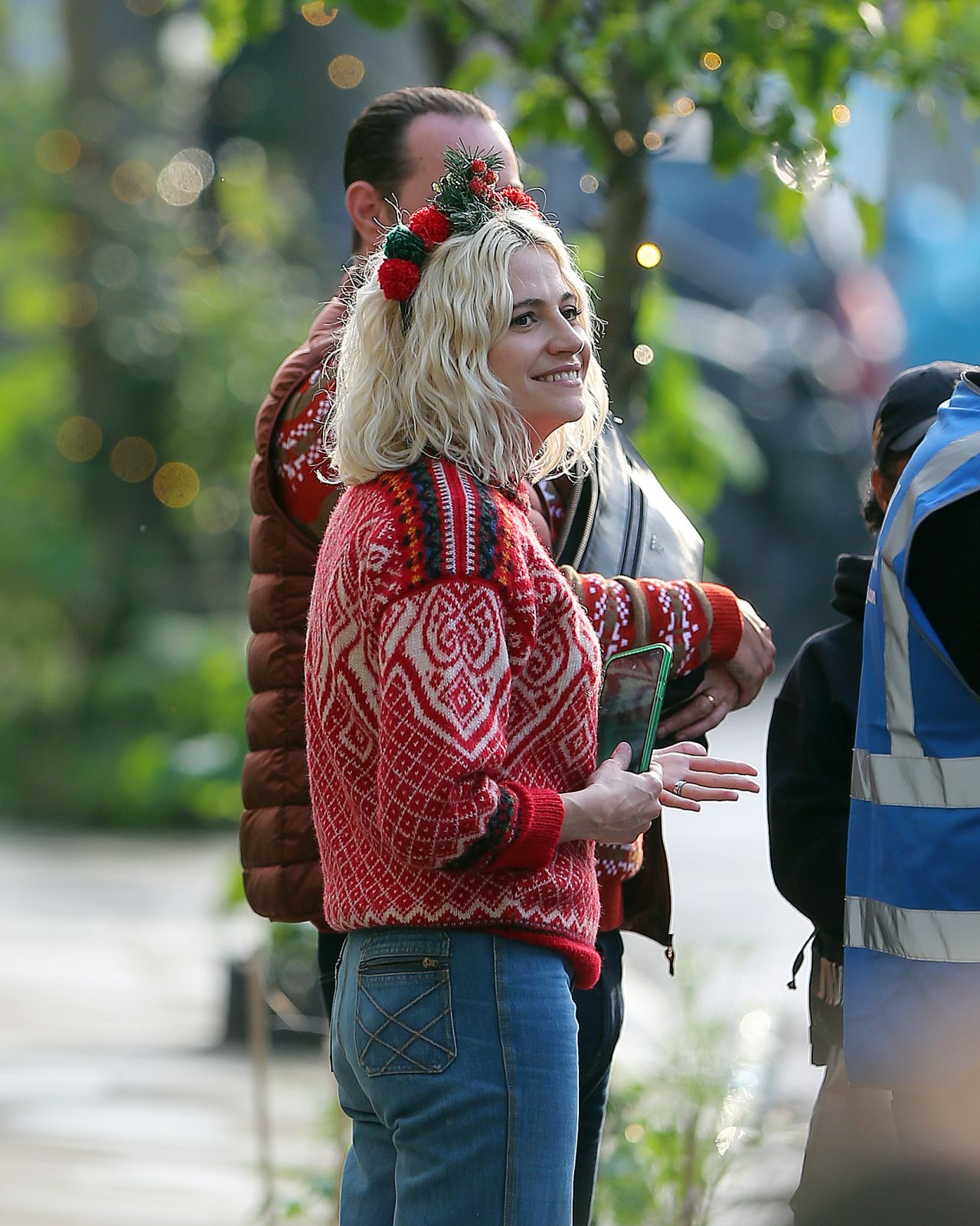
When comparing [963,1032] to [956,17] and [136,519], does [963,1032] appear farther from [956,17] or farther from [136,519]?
[136,519]

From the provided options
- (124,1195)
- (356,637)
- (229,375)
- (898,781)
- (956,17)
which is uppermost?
(956,17)

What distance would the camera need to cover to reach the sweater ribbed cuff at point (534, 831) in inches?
73.6

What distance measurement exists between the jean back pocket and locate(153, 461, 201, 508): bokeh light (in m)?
10.1

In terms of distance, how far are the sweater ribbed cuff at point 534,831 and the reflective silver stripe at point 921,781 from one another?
0.45 metres

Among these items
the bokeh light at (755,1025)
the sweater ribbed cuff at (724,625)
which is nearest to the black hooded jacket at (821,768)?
the sweater ribbed cuff at (724,625)

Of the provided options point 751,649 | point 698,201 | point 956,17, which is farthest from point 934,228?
point 751,649

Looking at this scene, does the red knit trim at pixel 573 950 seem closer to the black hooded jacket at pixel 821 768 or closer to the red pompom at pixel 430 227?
the black hooded jacket at pixel 821 768

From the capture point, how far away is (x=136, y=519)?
1236cm

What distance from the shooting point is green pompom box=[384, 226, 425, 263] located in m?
2.02

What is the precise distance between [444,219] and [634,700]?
643mm

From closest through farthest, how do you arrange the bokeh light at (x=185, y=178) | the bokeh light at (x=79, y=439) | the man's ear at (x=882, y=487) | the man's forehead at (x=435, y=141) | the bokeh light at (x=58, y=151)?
the man's ear at (x=882, y=487) < the man's forehead at (x=435, y=141) < the bokeh light at (x=79, y=439) < the bokeh light at (x=185, y=178) < the bokeh light at (x=58, y=151)

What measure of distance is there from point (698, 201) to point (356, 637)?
1831 cm

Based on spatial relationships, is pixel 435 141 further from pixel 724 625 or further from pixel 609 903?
pixel 609 903

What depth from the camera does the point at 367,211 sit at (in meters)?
2.60
